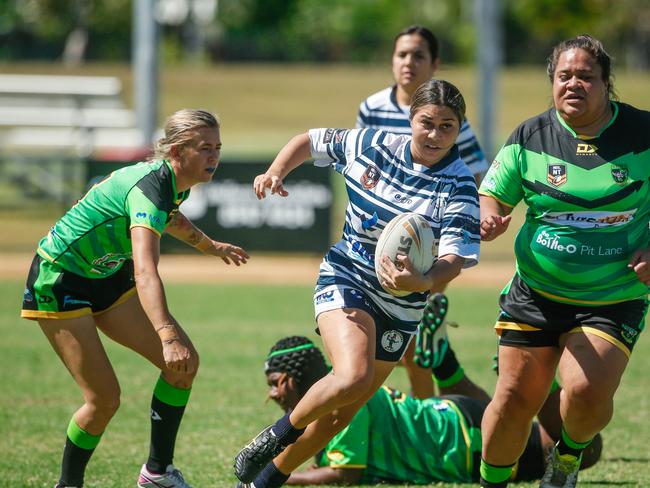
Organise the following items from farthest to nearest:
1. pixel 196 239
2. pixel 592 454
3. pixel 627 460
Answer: pixel 627 460
pixel 592 454
pixel 196 239

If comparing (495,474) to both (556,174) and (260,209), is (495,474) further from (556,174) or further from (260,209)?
(260,209)

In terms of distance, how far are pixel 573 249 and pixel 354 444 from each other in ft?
5.61

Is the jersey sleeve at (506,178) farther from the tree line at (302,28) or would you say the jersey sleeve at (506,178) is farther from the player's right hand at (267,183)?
the tree line at (302,28)

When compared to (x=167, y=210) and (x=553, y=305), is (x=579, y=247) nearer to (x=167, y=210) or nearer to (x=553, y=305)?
(x=553, y=305)

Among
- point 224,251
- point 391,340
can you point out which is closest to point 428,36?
point 224,251

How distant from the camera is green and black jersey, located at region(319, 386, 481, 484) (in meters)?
5.77

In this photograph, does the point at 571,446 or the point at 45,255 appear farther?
the point at 45,255

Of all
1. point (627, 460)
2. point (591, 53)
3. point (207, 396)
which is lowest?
point (207, 396)

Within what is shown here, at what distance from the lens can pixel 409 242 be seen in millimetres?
4754

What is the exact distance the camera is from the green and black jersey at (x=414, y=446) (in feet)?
18.9

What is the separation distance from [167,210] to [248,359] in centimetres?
470

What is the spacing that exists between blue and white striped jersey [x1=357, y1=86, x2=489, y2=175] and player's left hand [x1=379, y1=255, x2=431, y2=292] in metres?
2.41

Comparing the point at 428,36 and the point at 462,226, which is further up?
the point at 428,36

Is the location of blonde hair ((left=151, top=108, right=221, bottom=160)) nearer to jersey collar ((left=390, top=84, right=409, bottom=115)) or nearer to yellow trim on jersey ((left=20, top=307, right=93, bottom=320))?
yellow trim on jersey ((left=20, top=307, right=93, bottom=320))
